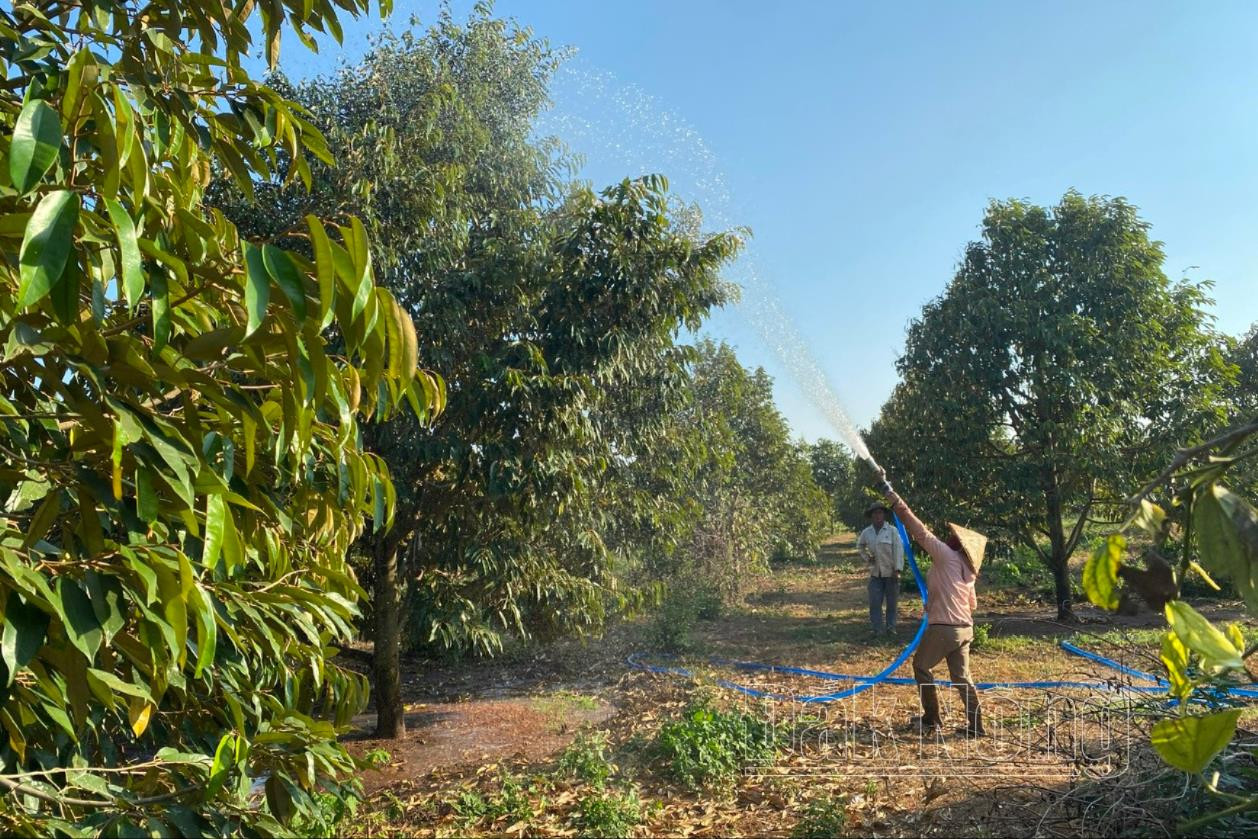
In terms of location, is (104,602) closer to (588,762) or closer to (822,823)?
(822,823)

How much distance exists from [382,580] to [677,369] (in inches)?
113

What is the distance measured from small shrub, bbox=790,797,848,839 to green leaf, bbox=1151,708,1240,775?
309 centimetres

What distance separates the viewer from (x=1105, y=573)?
117cm

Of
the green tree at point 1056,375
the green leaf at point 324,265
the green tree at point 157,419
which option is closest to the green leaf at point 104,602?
the green tree at point 157,419

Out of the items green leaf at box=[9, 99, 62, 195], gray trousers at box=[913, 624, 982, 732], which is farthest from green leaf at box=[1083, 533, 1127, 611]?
gray trousers at box=[913, 624, 982, 732]

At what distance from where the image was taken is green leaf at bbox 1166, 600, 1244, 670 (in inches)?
41.6

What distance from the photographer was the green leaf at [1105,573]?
3.80 ft

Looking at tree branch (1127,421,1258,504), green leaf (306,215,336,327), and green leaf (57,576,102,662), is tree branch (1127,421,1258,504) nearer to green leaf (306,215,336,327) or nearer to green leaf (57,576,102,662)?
green leaf (306,215,336,327)

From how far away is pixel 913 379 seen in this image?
10.8 metres

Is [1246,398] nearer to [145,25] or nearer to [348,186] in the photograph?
[348,186]

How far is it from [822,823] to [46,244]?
400cm

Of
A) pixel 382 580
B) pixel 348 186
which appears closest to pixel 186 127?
pixel 348 186

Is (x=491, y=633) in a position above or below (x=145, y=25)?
below

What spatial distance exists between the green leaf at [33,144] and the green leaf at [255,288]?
12.0 inches
